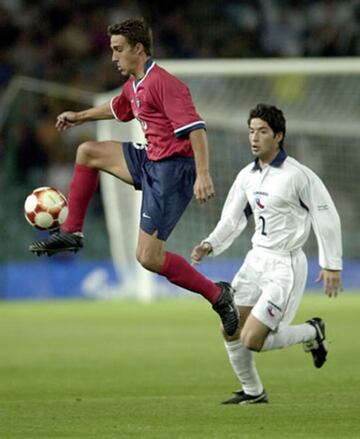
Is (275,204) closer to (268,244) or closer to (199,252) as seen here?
(268,244)

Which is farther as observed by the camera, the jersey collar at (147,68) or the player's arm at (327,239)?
the jersey collar at (147,68)

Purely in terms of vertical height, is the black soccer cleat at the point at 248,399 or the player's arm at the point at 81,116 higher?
the player's arm at the point at 81,116

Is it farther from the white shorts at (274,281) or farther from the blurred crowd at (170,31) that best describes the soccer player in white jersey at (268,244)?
the blurred crowd at (170,31)

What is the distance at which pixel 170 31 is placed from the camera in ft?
91.6

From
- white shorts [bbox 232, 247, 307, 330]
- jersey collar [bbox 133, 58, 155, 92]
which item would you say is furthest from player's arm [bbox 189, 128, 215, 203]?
white shorts [bbox 232, 247, 307, 330]

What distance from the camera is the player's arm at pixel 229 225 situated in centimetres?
1003

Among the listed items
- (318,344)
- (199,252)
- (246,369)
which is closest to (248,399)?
(246,369)

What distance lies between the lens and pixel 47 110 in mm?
26844

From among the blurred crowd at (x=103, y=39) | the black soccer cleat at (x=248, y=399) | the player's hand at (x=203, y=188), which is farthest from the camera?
the blurred crowd at (x=103, y=39)

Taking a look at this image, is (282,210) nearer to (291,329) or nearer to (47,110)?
(291,329)

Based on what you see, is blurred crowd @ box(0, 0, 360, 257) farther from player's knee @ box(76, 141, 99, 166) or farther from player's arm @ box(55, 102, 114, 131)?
player's knee @ box(76, 141, 99, 166)

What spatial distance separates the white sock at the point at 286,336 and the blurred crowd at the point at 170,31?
56.4 ft

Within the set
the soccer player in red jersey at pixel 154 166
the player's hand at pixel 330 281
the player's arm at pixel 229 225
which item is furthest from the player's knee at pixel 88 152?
the player's hand at pixel 330 281

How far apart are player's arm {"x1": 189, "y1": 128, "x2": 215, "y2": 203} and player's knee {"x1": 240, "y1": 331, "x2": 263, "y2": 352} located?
3.73ft
